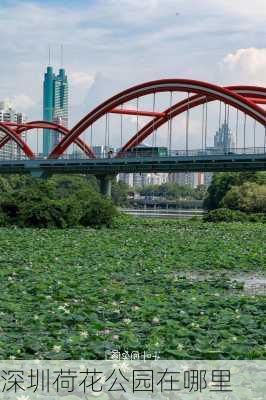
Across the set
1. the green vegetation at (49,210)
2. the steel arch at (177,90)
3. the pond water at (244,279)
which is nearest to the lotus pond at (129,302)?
the pond water at (244,279)

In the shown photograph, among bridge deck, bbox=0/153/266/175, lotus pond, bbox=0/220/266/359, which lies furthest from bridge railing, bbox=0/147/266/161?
lotus pond, bbox=0/220/266/359

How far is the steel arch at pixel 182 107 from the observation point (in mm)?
49625

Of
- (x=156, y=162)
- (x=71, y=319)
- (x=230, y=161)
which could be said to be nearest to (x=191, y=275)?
(x=71, y=319)

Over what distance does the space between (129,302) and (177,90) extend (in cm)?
4088

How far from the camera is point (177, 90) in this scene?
49625 millimetres

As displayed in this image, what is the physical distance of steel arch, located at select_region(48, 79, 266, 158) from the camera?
46.0 meters

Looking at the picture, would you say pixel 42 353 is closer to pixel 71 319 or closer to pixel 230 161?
pixel 71 319

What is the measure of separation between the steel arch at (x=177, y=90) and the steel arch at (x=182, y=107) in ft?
8.54

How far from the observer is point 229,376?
5.91 meters

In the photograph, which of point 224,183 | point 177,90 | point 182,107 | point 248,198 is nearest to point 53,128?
point 224,183

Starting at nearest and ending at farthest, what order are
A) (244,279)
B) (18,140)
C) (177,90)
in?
1. (244,279)
2. (177,90)
3. (18,140)

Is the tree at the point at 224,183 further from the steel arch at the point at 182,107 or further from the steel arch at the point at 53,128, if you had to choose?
the steel arch at the point at 53,128

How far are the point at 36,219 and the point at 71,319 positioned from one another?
2321 centimetres

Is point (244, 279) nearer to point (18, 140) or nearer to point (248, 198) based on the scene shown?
point (248, 198)
